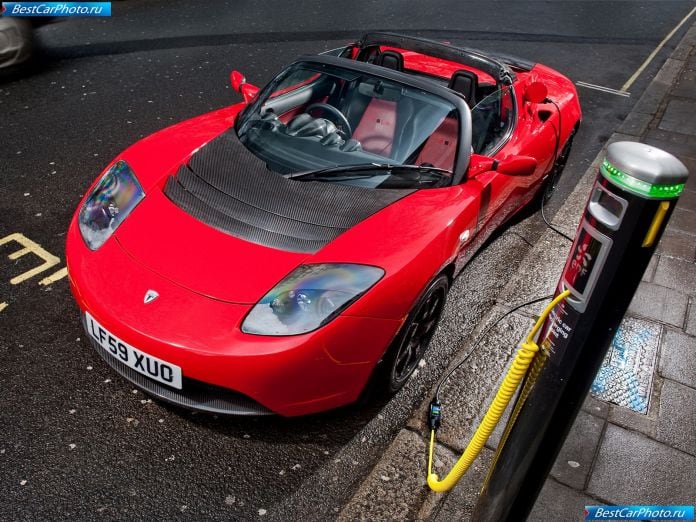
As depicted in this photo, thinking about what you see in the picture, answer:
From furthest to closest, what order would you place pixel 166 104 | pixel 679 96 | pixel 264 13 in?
pixel 264 13 < pixel 679 96 < pixel 166 104

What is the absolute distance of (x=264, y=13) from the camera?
9820 mm

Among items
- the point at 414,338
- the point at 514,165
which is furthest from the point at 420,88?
the point at 414,338

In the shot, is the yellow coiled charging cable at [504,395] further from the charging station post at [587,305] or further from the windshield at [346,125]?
the windshield at [346,125]

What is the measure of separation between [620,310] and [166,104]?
5.54 m

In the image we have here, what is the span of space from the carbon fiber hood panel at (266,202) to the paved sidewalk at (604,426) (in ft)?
3.18

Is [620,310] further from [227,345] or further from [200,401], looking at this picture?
[200,401]

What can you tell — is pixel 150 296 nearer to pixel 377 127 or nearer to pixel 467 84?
pixel 377 127

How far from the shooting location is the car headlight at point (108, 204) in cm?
290

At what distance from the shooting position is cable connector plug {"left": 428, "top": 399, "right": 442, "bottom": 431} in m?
2.78

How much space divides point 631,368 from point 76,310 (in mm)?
2990

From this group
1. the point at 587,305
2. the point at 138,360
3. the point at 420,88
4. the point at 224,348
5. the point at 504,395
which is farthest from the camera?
the point at 420,88

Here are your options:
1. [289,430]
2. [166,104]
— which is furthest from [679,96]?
[289,430]

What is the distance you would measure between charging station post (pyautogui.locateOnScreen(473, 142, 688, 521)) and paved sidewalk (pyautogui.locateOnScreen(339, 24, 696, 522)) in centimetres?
57

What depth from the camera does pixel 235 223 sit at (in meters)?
2.88
